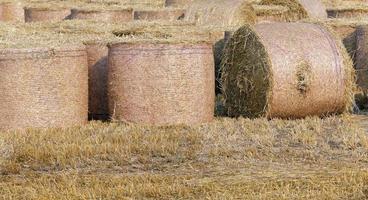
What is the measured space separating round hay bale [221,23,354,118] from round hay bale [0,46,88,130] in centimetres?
240

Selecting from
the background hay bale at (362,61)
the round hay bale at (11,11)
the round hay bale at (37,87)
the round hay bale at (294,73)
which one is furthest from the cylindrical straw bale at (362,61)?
the round hay bale at (11,11)

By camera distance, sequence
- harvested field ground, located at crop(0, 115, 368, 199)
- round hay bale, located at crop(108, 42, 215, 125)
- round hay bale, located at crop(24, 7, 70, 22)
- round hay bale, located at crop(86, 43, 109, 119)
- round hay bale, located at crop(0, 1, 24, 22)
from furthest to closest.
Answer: round hay bale, located at crop(0, 1, 24, 22), round hay bale, located at crop(24, 7, 70, 22), round hay bale, located at crop(86, 43, 109, 119), round hay bale, located at crop(108, 42, 215, 125), harvested field ground, located at crop(0, 115, 368, 199)

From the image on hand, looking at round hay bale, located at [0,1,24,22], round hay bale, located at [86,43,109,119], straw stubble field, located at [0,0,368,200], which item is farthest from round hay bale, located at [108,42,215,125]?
round hay bale, located at [0,1,24,22]

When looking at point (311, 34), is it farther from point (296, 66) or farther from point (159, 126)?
point (159, 126)

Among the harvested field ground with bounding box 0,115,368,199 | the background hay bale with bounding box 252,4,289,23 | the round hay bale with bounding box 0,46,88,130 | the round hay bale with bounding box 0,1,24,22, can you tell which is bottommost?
the harvested field ground with bounding box 0,115,368,199

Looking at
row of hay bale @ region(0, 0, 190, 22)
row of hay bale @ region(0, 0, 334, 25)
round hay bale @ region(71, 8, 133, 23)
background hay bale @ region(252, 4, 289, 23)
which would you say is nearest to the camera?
row of hay bale @ region(0, 0, 334, 25)

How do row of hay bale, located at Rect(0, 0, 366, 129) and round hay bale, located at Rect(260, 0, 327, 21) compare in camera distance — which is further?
round hay bale, located at Rect(260, 0, 327, 21)

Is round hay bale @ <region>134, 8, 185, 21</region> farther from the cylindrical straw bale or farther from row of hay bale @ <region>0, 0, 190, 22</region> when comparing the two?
the cylindrical straw bale

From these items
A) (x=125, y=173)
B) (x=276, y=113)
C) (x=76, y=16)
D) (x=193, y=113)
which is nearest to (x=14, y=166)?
(x=125, y=173)

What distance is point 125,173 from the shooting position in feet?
24.6

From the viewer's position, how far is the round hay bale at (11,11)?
20.7 meters

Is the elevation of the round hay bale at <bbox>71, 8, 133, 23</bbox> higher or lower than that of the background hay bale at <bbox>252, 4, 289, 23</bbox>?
lower

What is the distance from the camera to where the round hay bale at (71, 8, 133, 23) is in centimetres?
1641

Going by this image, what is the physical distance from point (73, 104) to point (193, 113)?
4.95ft
